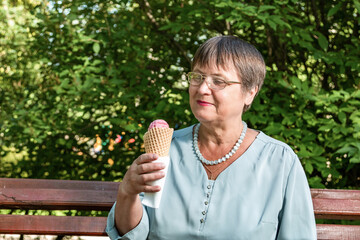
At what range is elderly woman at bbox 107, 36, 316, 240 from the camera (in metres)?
1.75

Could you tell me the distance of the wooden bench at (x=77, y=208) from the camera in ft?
7.66

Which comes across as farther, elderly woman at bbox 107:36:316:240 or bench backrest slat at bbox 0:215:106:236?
bench backrest slat at bbox 0:215:106:236

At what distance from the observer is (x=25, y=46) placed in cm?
430

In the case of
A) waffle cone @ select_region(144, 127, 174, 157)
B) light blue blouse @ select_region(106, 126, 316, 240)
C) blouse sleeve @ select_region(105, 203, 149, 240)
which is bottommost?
blouse sleeve @ select_region(105, 203, 149, 240)

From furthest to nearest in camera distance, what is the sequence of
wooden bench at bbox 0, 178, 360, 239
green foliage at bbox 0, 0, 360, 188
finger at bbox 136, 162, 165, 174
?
green foliage at bbox 0, 0, 360, 188, wooden bench at bbox 0, 178, 360, 239, finger at bbox 136, 162, 165, 174

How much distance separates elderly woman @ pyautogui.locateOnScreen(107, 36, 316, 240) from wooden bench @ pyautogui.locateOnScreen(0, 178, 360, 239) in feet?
1.91

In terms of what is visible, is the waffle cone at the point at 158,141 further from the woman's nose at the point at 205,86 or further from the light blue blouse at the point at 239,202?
the light blue blouse at the point at 239,202

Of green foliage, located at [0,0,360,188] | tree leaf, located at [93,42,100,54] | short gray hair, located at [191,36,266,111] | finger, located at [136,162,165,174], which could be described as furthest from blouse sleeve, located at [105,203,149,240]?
tree leaf, located at [93,42,100,54]

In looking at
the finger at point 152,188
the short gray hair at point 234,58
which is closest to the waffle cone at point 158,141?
the finger at point 152,188

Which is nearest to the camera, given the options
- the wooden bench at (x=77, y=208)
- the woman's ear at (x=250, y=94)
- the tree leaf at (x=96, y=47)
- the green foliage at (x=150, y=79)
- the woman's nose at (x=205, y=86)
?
the woman's nose at (x=205, y=86)

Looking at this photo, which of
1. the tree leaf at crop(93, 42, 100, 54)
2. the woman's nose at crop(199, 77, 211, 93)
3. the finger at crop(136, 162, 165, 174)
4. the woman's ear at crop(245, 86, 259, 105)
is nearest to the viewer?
the finger at crop(136, 162, 165, 174)

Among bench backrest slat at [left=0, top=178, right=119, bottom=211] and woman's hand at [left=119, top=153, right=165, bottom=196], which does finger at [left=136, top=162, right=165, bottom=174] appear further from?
bench backrest slat at [left=0, top=178, right=119, bottom=211]

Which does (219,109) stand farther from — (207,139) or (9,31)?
(9,31)

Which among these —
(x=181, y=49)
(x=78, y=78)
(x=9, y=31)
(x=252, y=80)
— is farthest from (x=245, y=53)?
(x=9, y=31)
